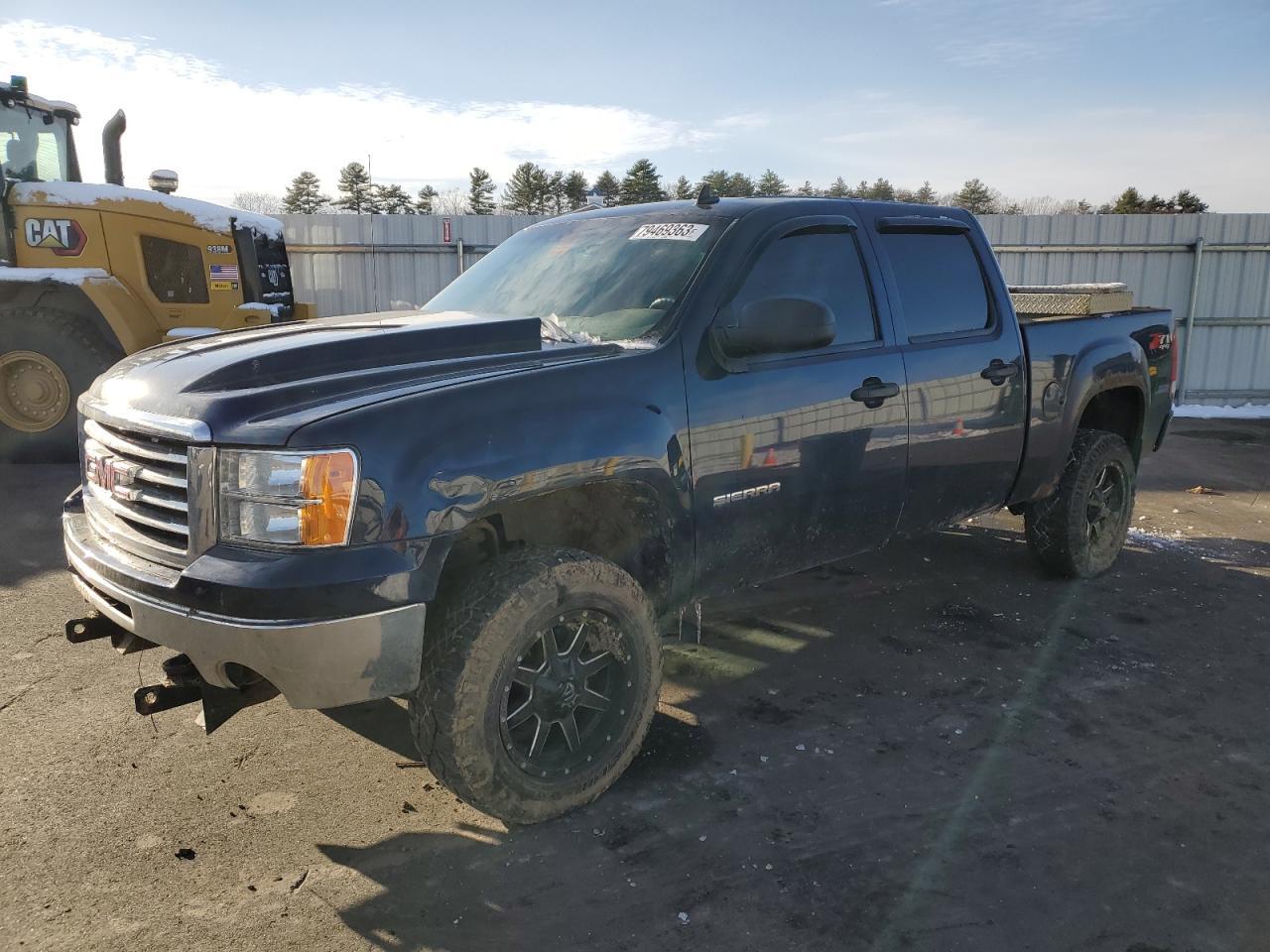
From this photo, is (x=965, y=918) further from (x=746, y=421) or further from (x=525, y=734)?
(x=746, y=421)

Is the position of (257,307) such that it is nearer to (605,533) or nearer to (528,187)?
(605,533)

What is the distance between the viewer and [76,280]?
335 inches

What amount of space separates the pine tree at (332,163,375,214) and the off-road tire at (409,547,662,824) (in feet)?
256

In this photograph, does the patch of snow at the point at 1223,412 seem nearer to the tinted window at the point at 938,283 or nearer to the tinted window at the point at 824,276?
the tinted window at the point at 938,283

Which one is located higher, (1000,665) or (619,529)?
(619,529)

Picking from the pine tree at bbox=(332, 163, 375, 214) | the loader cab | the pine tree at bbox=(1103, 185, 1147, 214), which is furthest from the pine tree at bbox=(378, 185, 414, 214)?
the loader cab

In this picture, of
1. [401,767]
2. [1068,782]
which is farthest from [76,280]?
[1068,782]

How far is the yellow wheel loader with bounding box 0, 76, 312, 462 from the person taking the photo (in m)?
8.49

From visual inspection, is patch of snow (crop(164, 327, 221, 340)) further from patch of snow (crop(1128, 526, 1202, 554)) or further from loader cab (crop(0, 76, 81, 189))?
patch of snow (crop(1128, 526, 1202, 554))

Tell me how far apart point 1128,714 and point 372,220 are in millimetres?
14034

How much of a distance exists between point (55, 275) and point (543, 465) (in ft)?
25.0

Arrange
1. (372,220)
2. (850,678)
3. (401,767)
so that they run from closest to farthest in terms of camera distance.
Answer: (401,767) → (850,678) → (372,220)

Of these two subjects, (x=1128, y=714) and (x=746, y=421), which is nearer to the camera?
(x=746, y=421)

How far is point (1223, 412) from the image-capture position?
13492mm
